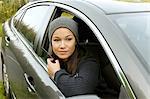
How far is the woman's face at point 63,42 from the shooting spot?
3.27 metres

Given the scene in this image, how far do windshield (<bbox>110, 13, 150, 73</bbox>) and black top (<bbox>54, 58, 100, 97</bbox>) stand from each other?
0.37 m

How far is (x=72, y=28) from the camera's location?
11.0 ft

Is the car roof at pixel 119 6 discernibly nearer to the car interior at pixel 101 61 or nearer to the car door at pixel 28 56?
the car interior at pixel 101 61

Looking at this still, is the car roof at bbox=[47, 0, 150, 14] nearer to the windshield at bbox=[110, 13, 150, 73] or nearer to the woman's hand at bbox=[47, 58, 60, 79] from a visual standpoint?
the windshield at bbox=[110, 13, 150, 73]

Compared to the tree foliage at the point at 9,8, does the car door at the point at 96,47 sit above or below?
below

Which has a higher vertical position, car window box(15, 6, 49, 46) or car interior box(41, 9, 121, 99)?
car window box(15, 6, 49, 46)

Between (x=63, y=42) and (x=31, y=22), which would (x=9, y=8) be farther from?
(x=63, y=42)

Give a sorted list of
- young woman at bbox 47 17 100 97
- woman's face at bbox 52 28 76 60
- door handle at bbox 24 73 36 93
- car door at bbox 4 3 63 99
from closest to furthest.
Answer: young woman at bbox 47 17 100 97, woman's face at bbox 52 28 76 60, car door at bbox 4 3 63 99, door handle at bbox 24 73 36 93

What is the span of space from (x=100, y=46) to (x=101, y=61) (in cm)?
12

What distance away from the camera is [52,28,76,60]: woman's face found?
3.27 metres

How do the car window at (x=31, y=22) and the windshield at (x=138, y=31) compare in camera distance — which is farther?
the car window at (x=31, y=22)

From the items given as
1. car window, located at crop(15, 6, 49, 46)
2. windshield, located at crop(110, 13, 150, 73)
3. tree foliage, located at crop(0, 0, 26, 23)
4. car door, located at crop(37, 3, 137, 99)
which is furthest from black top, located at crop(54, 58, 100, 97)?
tree foliage, located at crop(0, 0, 26, 23)

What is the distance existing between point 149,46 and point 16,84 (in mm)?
1932

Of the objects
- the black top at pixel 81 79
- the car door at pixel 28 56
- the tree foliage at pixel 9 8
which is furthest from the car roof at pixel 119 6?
the tree foliage at pixel 9 8
